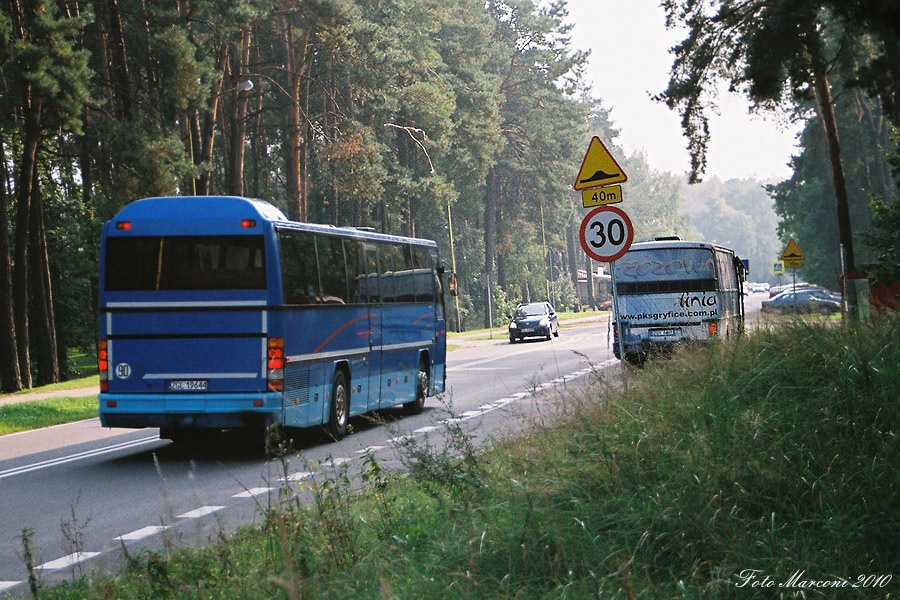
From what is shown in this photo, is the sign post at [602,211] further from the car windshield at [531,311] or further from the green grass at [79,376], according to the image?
the car windshield at [531,311]

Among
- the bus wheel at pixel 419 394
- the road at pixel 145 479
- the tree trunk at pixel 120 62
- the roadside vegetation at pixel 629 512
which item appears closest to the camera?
the roadside vegetation at pixel 629 512

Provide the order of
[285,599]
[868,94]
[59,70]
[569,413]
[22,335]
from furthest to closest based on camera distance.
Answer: [22,335] < [59,70] < [868,94] < [569,413] < [285,599]

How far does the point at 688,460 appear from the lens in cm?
728

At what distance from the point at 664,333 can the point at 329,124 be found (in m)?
28.8

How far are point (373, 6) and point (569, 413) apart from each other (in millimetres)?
47304

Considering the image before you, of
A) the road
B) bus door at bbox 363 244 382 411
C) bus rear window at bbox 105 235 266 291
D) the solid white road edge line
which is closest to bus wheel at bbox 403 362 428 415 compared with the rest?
the road

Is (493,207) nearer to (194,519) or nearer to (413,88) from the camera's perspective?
(413,88)

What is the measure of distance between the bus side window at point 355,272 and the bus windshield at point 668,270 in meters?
9.65

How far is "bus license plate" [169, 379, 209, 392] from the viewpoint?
14570mm

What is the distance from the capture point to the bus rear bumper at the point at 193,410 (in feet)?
47.4

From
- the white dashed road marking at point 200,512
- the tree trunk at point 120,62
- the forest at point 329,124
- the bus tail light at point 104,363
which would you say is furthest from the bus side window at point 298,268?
the tree trunk at point 120,62

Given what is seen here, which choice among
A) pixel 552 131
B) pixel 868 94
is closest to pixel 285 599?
pixel 868 94

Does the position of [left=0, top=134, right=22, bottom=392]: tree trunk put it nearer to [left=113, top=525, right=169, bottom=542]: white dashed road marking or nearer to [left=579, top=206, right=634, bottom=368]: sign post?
[left=579, top=206, right=634, bottom=368]: sign post

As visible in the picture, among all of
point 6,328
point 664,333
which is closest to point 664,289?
point 664,333
